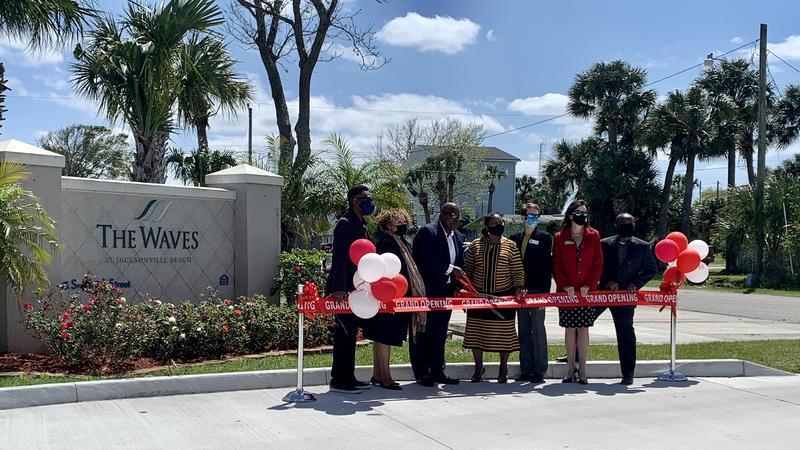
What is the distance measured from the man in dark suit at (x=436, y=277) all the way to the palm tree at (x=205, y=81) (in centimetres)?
571

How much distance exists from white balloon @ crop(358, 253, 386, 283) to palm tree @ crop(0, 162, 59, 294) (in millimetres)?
3474

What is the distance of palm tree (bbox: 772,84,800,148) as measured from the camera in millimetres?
42812

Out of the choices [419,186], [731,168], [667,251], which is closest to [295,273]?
[667,251]

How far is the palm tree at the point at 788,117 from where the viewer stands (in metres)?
42.8

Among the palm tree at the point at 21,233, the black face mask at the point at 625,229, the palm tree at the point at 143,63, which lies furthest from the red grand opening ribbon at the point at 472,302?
the palm tree at the point at 143,63

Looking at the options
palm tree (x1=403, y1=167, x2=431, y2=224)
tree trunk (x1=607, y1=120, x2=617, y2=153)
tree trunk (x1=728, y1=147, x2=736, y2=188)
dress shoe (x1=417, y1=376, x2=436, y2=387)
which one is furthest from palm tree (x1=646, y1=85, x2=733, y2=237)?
dress shoe (x1=417, y1=376, x2=436, y2=387)

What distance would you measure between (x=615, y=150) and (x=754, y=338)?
27.0 m

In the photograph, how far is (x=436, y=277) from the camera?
7.77 m

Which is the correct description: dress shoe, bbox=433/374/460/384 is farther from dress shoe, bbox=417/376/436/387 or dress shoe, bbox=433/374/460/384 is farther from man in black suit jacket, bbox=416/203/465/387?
dress shoe, bbox=417/376/436/387

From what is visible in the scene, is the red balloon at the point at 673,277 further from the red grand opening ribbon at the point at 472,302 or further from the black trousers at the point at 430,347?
the black trousers at the point at 430,347

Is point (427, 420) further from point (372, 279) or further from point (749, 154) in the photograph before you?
point (749, 154)

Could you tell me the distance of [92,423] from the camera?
234 inches

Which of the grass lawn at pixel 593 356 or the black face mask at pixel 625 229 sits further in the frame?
the black face mask at pixel 625 229

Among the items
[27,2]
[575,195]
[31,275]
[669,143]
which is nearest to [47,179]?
[31,275]
